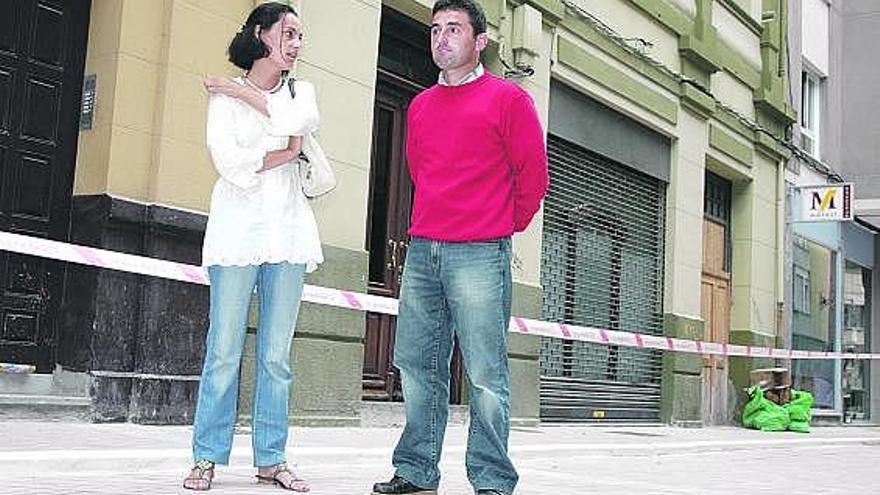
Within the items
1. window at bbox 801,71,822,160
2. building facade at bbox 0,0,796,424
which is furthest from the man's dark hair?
window at bbox 801,71,822,160

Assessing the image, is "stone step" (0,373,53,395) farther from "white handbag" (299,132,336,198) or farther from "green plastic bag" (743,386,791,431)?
"green plastic bag" (743,386,791,431)

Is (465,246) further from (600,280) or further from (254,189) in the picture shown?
(600,280)

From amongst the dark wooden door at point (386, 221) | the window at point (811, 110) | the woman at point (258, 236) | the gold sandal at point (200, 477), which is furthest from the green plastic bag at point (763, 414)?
the gold sandal at point (200, 477)

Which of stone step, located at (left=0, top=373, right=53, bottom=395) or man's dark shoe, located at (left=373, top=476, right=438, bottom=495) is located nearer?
man's dark shoe, located at (left=373, top=476, right=438, bottom=495)

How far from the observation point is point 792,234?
757 inches

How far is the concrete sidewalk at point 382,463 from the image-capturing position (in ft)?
17.1

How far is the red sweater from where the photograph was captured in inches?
183

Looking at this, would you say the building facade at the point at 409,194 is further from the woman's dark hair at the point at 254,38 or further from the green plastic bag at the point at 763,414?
the woman's dark hair at the point at 254,38

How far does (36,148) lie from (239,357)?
3862mm

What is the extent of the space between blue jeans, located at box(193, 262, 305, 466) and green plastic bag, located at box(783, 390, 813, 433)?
1276 centimetres

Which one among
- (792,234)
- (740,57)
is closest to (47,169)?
(740,57)

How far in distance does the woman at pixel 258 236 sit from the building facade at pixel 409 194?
2.94 m

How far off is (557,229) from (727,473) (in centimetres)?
534

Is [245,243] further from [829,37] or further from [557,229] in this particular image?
[829,37]
